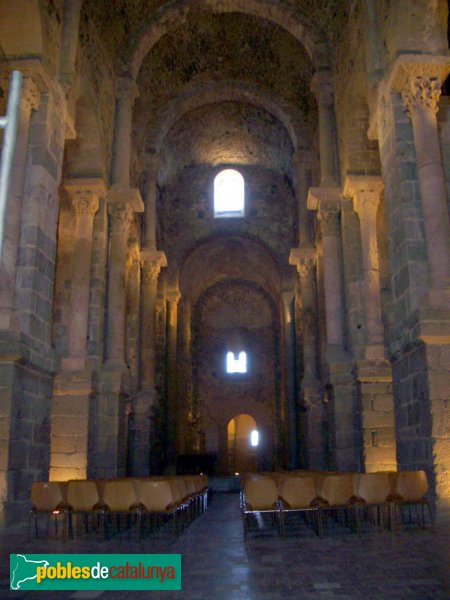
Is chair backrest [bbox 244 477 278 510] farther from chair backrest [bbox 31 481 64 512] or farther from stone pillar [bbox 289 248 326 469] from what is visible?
stone pillar [bbox 289 248 326 469]

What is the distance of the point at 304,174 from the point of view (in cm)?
1847

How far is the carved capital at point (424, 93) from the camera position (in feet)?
29.9

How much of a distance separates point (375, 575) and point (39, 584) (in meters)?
2.47

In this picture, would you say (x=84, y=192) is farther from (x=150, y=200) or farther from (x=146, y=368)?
(x=146, y=368)

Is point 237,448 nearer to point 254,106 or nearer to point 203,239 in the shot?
point 203,239

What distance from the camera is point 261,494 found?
6949 mm

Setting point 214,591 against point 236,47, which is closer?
point 214,591

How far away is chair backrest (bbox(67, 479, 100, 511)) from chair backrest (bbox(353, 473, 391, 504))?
3.11m

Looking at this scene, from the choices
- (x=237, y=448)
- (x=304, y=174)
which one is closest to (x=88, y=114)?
(x=304, y=174)

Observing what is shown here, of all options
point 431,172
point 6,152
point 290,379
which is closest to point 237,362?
point 290,379

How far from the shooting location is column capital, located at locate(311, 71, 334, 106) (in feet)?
48.3

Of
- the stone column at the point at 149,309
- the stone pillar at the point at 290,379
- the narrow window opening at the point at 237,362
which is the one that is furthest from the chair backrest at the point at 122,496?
the narrow window opening at the point at 237,362

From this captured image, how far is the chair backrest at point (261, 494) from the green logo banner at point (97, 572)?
112 inches

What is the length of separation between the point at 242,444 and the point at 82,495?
96.2 feet
